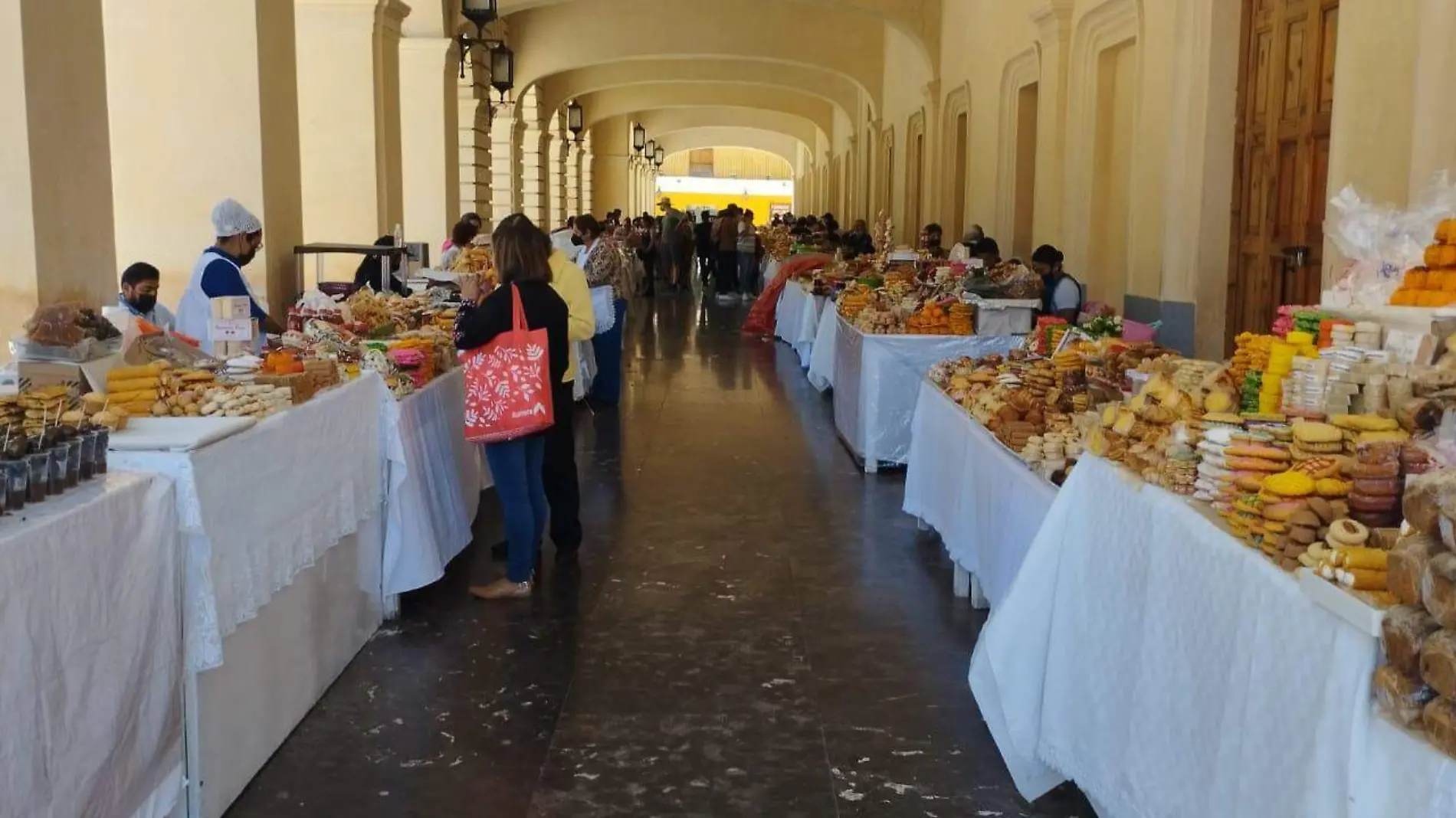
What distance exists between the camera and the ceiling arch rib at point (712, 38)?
21.2 meters

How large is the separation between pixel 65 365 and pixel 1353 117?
16.6 feet

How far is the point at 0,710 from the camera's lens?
249cm

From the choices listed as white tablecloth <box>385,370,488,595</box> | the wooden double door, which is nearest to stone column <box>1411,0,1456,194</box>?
the wooden double door

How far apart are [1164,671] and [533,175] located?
22965 mm

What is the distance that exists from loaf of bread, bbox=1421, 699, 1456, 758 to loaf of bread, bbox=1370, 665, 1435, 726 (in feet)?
0.09

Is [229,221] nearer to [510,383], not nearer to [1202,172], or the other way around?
[510,383]

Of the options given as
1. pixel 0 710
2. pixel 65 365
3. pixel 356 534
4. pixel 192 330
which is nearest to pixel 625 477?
pixel 192 330

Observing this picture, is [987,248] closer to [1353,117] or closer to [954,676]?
[1353,117]

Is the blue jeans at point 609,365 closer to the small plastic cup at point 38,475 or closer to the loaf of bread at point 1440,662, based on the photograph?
the small plastic cup at point 38,475

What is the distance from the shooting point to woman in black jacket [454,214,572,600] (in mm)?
5360

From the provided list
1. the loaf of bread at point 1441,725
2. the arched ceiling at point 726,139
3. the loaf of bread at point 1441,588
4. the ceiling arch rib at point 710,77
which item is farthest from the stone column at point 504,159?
the arched ceiling at point 726,139

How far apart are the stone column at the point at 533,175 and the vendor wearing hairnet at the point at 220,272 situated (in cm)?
1818

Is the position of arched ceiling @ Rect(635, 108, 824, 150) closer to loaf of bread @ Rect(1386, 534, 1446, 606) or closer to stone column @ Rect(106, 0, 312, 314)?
stone column @ Rect(106, 0, 312, 314)

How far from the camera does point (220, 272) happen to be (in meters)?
6.01
